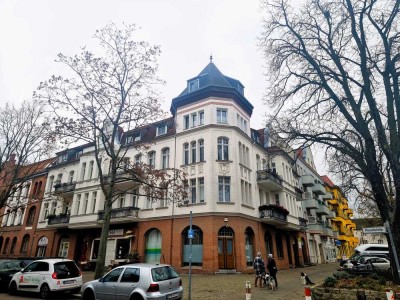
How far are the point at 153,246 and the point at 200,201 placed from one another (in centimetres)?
618

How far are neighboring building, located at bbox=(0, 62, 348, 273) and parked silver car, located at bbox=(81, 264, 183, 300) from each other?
8.24 metres

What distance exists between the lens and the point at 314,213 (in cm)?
4428

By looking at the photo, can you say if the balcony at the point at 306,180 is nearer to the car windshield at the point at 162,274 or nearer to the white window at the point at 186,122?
the white window at the point at 186,122

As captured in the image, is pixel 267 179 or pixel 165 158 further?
pixel 165 158

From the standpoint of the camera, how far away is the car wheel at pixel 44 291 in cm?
1292

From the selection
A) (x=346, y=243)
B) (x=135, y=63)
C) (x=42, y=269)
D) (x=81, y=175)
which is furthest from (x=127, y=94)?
(x=346, y=243)

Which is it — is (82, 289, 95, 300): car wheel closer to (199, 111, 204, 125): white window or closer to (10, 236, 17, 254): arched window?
(199, 111, 204, 125): white window

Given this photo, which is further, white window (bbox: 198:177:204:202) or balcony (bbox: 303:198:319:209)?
balcony (bbox: 303:198:319:209)

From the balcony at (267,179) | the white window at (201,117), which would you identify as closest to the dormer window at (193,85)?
the white window at (201,117)

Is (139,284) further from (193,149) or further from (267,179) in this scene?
(267,179)

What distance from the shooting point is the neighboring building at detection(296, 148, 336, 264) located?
39.9 metres

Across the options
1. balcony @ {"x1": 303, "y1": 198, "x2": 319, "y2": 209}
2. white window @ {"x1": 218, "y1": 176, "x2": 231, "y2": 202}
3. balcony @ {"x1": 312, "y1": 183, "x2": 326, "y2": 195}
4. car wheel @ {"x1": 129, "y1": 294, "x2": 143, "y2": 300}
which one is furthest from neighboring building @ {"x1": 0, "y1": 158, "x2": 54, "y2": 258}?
balcony @ {"x1": 312, "y1": 183, "x2": 326, "y2": 195}

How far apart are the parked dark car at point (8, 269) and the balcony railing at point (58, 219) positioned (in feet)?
47.5

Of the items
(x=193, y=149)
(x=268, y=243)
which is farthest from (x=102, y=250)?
(x=268, y=243)
